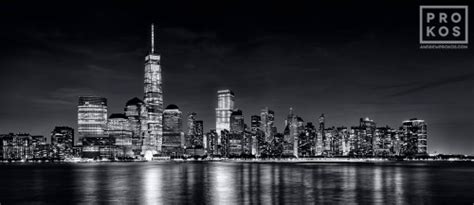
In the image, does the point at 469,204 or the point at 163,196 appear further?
the point at 163,196

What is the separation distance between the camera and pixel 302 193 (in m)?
58.2

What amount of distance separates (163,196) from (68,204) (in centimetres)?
1076

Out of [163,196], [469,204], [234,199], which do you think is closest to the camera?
[469,204]

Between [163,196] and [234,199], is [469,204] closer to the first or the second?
[234,199]

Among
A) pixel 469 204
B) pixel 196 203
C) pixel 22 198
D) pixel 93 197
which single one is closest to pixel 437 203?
pixel 469 204

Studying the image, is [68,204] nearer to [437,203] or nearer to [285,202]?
[285,202]

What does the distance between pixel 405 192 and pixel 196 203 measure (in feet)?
97.7

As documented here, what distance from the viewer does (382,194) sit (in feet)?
189

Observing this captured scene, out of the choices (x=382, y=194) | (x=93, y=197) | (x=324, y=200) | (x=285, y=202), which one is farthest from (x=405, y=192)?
(x=93, y=197)

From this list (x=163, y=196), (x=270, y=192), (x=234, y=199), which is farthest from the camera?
(x=270, y=192)

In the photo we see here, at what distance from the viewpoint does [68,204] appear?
50000 millimetres

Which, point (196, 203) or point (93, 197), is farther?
point (93, 197)

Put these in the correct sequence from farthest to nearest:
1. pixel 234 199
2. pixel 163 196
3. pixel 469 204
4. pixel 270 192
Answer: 1. pixel 270 192
2. pixel 163 196
3. pixel 234 199
4. pixel 469 204

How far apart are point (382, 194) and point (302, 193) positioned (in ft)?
32.8
